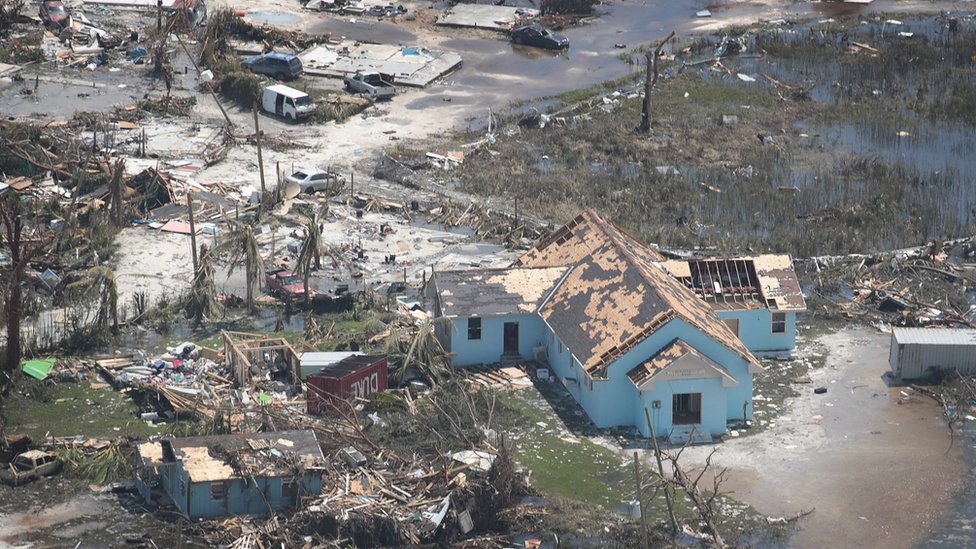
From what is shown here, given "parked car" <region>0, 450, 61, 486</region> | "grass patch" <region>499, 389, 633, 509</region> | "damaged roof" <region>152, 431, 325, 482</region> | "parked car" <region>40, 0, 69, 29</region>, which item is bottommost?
"grass patch" <region>499, 389, 633, 509</region>

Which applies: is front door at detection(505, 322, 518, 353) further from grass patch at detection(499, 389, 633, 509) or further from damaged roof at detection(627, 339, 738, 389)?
damaged roof at detection(627, 339, 738, 389)

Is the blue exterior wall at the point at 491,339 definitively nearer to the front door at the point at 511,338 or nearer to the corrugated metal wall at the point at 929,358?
the front door at the point at 511,338

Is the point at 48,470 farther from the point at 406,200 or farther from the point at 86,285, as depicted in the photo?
the point at 406,200

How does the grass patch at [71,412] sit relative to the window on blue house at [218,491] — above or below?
below

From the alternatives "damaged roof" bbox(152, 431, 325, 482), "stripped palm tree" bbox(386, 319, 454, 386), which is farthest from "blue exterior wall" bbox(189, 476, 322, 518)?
"stripped palm tree" bbox(386, 319, 454, 386)

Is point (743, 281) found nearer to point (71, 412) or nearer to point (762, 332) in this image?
point (762, 332)

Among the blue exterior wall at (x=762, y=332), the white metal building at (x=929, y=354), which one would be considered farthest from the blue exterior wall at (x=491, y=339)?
the white metal building at (x=929, y=354)

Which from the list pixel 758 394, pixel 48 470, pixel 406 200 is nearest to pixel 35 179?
pixel 406 200
